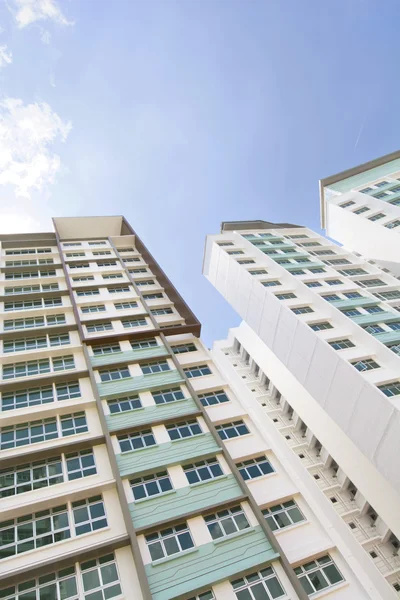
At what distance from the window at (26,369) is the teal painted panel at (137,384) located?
385 cm

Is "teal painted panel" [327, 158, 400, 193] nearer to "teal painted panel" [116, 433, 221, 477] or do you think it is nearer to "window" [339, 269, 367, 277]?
"window" [339, 269, 367, 277]

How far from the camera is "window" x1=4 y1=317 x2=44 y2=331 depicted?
26344 millimetres

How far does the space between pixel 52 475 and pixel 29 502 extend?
1.73 m

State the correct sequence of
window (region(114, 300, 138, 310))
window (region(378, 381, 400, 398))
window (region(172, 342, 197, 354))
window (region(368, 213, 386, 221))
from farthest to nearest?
window (region(368, 213, 386, 221))
window (region(114, 300, 138, 310))
window (region(172, 342, 197, 354))
window (region(378, 381, 400, 398))

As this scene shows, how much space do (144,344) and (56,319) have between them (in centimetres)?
677

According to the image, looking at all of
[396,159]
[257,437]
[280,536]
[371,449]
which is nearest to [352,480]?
[371,449]

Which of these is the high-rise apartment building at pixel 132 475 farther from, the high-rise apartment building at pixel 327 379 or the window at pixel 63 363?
the high-rise apartment building at pixel 327 379

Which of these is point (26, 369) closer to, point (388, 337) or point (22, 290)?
point (22, 290)

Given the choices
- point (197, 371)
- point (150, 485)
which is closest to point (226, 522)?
point (150, 485)

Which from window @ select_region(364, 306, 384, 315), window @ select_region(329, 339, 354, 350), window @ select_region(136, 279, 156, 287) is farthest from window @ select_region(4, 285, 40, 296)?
window @ select_region(364, 306, 384, 315)

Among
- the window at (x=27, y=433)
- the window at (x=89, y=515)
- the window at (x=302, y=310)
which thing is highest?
the window at (x=302, y=310)

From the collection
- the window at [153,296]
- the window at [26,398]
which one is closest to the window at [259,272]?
the window at [153,296]

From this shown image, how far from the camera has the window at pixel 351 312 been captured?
29.0 meters

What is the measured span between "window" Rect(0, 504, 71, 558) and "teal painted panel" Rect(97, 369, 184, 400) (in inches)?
247
